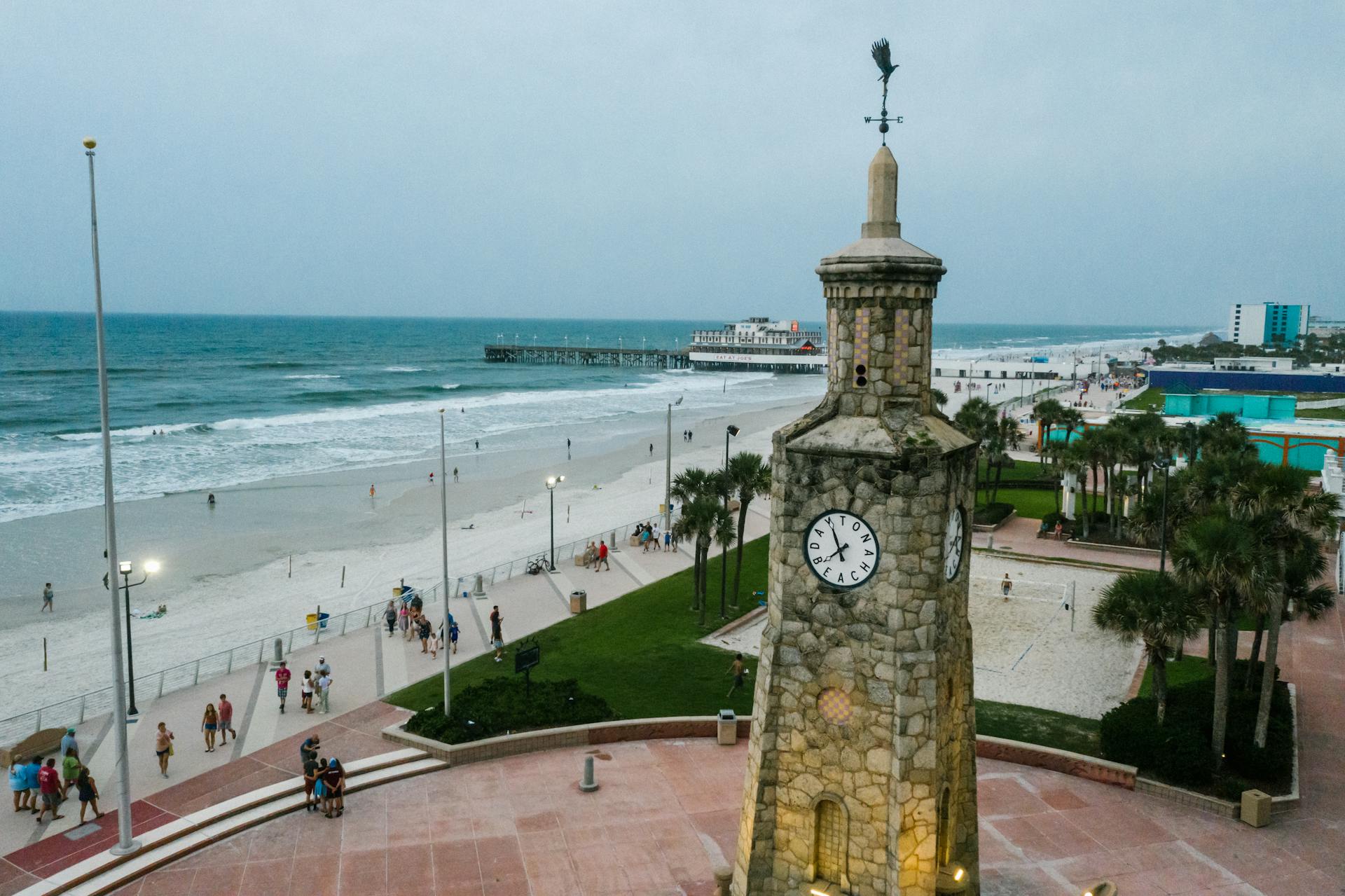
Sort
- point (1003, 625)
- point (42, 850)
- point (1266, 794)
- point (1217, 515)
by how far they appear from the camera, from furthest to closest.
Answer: point (1003, 625) < point (1217, 515) < point (1266, 794) < point (42, 850)

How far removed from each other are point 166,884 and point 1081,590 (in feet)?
81.5

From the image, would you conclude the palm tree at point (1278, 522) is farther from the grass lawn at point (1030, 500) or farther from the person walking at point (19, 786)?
the grass lawn at point (1030, 500)

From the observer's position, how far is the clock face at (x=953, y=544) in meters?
9.06

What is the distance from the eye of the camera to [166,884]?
12695 millimetres

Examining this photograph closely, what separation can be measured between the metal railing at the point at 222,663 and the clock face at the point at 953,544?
1682 cm

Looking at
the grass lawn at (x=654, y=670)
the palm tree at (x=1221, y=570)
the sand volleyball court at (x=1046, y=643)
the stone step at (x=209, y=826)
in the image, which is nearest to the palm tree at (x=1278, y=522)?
the palm tree at (x=1221, y=570)

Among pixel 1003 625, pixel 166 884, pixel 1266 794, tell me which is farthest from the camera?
pixel 1003 625

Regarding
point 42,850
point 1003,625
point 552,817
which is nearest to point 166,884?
point 42,850

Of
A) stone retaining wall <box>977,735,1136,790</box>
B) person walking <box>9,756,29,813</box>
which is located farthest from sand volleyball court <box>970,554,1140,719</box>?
person walking <box>9,756,29,813</box>

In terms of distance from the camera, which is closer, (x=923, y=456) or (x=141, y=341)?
(x=923, y=456)

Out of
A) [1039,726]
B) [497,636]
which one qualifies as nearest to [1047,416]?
[1039,726]

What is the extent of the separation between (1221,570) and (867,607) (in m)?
9.18

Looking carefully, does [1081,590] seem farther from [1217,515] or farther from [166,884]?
[166,884]

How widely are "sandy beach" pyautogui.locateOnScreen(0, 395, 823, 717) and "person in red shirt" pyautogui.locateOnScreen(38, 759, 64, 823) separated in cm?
765
